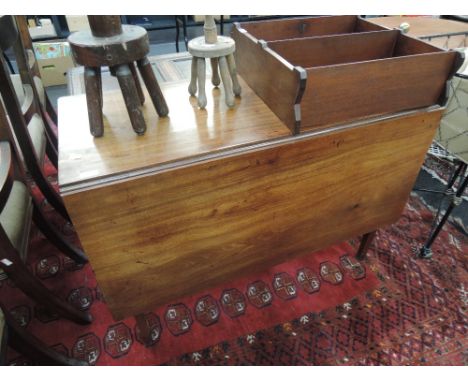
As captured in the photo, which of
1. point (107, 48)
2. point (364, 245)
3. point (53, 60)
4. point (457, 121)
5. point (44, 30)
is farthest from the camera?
point (44, 30)

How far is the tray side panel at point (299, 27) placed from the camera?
1068 mm

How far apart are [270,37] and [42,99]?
123cm

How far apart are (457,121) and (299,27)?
0.64 meters

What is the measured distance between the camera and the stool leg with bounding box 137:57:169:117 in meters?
0.80

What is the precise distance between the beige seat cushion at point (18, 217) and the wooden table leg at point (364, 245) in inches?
49.4

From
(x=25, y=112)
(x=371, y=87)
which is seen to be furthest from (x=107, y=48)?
(x=25, y=112)

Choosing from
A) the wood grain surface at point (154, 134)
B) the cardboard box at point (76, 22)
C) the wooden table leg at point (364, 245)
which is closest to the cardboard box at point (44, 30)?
the cardboard box at point (76, 22)

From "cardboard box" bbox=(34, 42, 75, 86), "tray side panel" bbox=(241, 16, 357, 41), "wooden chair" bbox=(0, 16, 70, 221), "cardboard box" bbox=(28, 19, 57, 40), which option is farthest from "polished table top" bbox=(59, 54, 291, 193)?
"cardboard box" bbox=(28, 19, 57, 40)

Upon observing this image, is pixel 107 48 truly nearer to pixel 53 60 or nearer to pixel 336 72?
pixel 336 72

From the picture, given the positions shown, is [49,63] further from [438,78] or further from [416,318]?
[416,318]

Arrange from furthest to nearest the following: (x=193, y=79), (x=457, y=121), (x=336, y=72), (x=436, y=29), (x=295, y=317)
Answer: (x=436, y=29), (x=295, y=317), (x=457, y=121), (x=193, y=79), (x=336, y=72)

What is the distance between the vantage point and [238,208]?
886 mm

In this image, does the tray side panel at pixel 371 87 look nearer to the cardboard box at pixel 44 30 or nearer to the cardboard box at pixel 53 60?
the cardboard box at pixel 53 60

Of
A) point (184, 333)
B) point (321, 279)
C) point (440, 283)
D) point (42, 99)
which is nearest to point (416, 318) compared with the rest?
point (440, 283)
